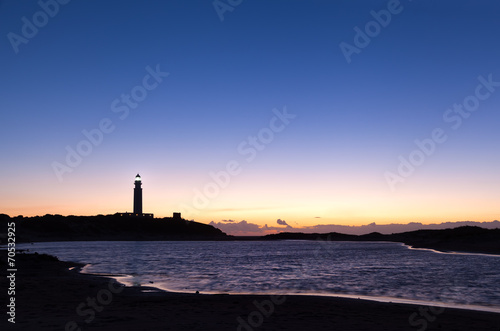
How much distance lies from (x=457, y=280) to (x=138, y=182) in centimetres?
15780

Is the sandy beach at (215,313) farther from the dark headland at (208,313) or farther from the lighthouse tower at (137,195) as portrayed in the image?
the lighthouse tower at (137,195)

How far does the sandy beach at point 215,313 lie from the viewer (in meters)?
13.5

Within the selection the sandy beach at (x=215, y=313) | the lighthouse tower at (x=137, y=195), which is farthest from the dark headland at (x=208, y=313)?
the lighthouse tower at (x=137, y=195)

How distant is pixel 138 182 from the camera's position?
175 metres

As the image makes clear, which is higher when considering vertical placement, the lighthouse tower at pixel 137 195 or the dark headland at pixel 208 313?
the lighthouse tower at pixel 137 195

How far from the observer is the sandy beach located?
13.5m

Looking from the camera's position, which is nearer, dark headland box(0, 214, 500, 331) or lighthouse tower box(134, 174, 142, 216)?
dark headland box(0, 214, 500, 331)

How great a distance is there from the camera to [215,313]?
52.5 ft

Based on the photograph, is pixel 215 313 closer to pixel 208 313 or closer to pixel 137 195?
pixel 208 313

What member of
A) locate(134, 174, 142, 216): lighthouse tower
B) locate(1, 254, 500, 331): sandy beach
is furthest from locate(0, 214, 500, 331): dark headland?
locate(134, 174, 142, 216): lighthouse tower

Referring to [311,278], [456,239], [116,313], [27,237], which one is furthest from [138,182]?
[116,313]

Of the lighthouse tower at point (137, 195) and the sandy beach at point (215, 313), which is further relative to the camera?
the lighthouse tower at point (137, 195)

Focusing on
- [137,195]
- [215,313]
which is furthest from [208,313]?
[137,195]

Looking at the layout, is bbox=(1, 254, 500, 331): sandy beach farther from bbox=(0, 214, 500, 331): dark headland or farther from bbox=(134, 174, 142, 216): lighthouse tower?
bbox=(134, 174, 142, 216): lighthouse tower
